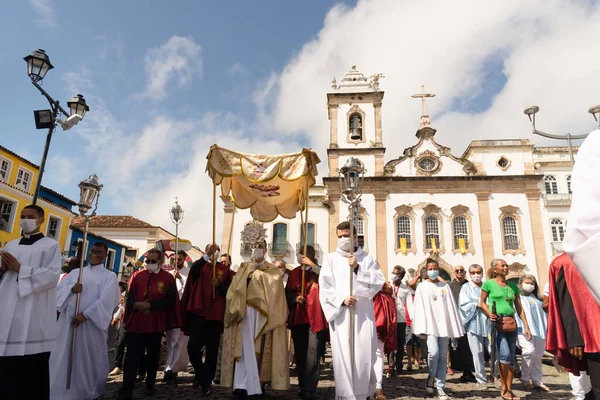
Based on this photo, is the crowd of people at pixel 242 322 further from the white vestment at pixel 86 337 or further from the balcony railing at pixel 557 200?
the balcony railing at pixel 557 200

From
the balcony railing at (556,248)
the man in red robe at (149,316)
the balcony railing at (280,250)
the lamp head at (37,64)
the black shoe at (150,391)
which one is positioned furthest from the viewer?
the balcony railing at (280,250)

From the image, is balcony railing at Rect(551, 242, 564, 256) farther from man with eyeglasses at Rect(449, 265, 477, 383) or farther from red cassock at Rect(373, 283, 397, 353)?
red cassock at Rect(373, 283, 397, 353)

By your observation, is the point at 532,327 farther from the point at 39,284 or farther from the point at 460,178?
the point at 460,178

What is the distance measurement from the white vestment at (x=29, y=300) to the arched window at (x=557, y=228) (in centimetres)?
2708

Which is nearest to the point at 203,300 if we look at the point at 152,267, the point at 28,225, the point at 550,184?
the point at 152,267

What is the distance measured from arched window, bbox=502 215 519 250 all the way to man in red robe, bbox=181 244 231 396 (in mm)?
22750

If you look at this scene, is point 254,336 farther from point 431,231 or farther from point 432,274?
point 431,231

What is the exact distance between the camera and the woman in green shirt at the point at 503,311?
17.0ft

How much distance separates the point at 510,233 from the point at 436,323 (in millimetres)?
21540

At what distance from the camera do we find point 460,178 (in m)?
25.4

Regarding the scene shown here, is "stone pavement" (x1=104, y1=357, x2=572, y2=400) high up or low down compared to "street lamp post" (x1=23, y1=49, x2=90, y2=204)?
down

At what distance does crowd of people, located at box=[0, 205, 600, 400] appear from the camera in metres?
3.99

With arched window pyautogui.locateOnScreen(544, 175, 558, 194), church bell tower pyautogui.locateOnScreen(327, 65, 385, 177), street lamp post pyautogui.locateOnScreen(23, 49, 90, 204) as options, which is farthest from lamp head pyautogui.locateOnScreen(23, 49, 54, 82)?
arched window pyautogui.locateOnScreen(544, 175, 558, 194)

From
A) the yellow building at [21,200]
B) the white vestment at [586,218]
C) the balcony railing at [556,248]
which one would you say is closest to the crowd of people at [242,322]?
the white vestment at [586,218]
